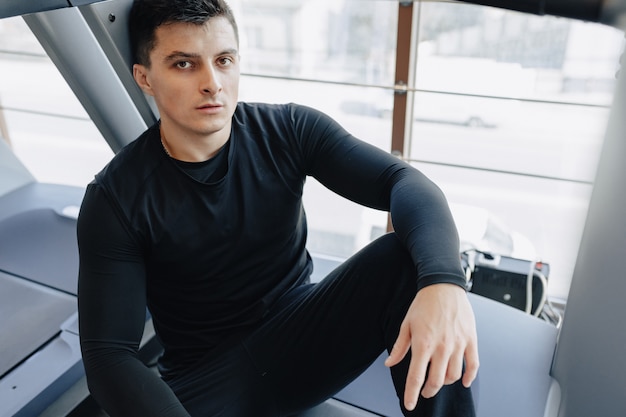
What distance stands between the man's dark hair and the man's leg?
0.64 metres

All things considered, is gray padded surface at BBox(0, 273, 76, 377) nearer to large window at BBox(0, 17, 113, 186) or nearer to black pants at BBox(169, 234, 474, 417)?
black pants at BBox(169, 234, 474, 417)

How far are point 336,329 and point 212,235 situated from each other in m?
0.37

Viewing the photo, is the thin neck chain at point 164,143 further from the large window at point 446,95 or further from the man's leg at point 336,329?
the large window at point 446,95

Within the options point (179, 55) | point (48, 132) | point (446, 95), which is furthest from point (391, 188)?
point (48, 132)

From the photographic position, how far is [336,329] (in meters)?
1.33

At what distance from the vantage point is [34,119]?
4984 mm

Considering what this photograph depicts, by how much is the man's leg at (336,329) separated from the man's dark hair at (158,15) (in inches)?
25.3

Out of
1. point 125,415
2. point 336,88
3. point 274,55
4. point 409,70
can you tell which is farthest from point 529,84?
point 125,415

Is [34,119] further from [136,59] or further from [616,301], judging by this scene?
[616,301]

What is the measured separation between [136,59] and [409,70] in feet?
5.27

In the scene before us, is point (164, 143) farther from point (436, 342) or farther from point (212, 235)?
point (436, 342)

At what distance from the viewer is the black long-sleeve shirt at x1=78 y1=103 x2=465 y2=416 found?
120 cm

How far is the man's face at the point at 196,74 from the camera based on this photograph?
4.16 ft

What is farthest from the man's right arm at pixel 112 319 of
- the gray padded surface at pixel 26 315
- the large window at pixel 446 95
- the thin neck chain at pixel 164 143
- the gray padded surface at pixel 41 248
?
the large window at pixel 446 95
